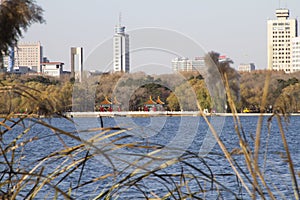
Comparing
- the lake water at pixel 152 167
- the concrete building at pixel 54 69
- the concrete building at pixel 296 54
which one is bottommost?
the lake water at pixel 152 167

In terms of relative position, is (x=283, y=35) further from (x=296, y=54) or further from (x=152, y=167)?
(x=152, y=167)

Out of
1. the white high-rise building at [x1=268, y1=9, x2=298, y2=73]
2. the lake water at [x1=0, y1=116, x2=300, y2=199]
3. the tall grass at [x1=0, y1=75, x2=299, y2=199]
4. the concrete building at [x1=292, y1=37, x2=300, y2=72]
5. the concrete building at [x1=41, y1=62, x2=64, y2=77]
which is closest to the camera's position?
the tall grass at [x1=0, y1=75, x2=299, y2=199]

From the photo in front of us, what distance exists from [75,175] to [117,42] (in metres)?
31.4

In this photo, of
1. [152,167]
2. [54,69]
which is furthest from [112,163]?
[54,69]

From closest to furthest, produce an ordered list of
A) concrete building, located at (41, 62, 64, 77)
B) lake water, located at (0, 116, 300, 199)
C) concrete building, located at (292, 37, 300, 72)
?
lake water, located at (0, 116, 300, 199)
concrete building, located at (41, 62, 64, 77)
concrete building, located at (292, 37, 300, 72)

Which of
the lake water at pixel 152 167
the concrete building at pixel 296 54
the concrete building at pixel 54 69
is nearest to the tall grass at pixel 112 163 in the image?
the lake water at pixel 152 167

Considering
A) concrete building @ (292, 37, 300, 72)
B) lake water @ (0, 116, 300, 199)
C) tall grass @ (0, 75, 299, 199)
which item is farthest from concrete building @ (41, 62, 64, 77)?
tall grass @ (0, 75, 299, 199)

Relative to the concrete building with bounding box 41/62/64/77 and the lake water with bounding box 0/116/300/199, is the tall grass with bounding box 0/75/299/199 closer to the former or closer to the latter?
the lake water with bounding box 0/116/300/199

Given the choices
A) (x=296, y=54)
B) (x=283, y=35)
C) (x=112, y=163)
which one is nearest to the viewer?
(x=112, y=163)

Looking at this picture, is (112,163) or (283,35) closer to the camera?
(112,163)

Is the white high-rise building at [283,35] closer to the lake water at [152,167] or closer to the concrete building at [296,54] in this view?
the concrete building at [296,54]

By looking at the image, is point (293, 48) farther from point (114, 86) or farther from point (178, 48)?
point (178, 48)

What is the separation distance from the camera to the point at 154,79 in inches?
2564

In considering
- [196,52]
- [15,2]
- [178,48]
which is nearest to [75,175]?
[178,48]
